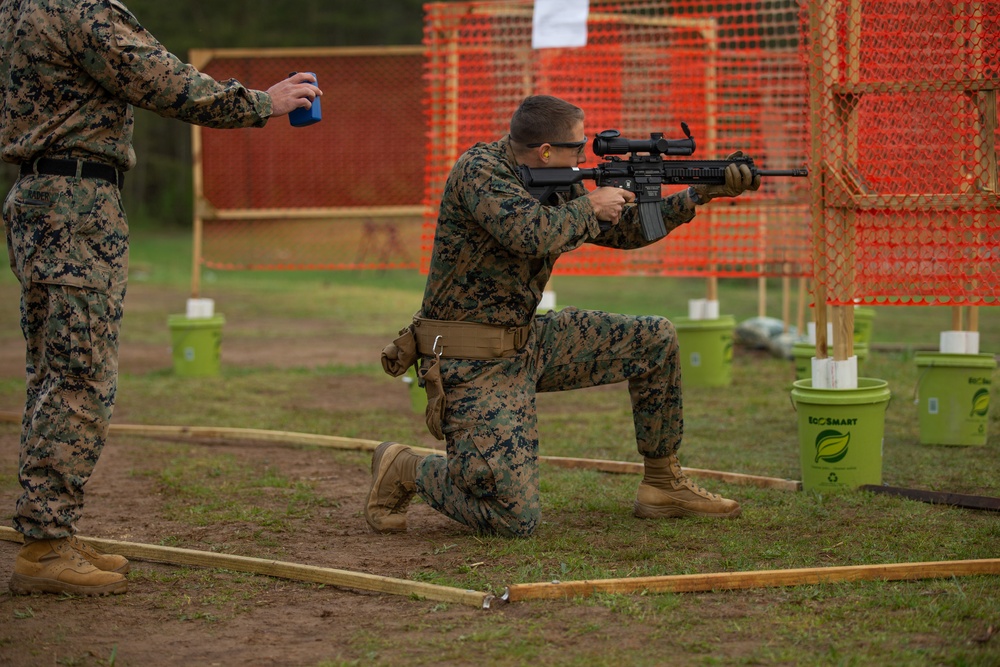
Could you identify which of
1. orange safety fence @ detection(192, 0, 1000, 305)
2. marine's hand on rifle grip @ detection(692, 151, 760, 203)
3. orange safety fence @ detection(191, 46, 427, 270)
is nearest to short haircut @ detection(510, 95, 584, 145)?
marine's hand on rifle grip @ detection(692, 151, 760, 203)

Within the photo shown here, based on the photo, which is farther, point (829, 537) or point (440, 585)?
point (829, 537)

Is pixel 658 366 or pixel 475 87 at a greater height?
pixel 475 87

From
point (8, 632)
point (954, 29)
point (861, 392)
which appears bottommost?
point (8, 632)

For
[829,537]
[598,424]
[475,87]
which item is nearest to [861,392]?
[829,537]

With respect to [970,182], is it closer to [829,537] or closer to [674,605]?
[829,537]

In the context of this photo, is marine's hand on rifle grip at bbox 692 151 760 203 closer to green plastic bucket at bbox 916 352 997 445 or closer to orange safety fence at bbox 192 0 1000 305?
orange safety fence at bbox 192 0 1000 305

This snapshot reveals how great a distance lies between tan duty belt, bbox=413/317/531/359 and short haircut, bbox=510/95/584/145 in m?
0.79

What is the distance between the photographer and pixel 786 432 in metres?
7.30

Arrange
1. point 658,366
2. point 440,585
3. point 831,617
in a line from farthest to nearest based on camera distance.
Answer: point 658,366 < point 440,585 < point 831,617

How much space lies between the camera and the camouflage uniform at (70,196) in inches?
153

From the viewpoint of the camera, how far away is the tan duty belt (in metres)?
4.70

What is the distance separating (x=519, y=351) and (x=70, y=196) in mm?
1882

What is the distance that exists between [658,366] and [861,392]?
1.20m

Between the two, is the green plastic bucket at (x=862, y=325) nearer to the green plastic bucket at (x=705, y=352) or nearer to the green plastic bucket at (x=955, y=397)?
the green plastic bucket at (x=705, y=352)
